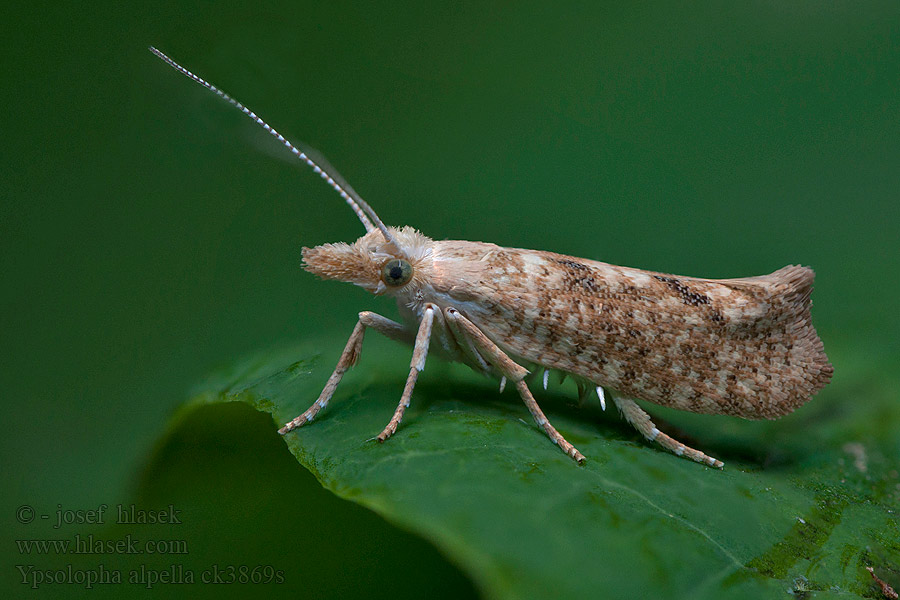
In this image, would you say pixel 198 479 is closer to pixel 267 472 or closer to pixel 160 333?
pixel 267 472

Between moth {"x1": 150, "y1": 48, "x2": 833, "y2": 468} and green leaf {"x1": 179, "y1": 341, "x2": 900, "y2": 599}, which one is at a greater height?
moth {"x1": 150, "y1": 48, "x2": 833, "y2": 468}

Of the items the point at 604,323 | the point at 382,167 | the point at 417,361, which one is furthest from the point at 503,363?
the point at 382,167

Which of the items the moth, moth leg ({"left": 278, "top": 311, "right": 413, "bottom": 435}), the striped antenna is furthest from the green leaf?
the striped antenna

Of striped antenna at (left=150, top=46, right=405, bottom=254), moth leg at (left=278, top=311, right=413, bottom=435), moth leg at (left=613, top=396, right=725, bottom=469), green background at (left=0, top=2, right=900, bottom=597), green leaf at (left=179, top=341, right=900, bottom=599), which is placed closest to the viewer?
green leaf at (left=179, top=341, right=900, bottom=599)

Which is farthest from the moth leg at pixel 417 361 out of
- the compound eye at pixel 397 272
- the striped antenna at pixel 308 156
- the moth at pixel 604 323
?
the striped antenna at pixel 308 156

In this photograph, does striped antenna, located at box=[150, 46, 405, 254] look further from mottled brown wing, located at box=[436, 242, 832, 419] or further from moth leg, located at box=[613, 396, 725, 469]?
moth leg, located at box=[613, 396, 725, 469]

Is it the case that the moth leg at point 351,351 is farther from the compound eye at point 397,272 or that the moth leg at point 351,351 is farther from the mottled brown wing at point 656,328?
the mottled brown wing at point 656,328

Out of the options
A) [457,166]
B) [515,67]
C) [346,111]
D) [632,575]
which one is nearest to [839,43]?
[515,67]
